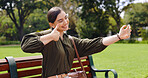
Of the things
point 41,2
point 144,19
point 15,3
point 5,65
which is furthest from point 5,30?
point 5,65

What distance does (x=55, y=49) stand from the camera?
89.8 inches

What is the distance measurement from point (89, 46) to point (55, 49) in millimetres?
519

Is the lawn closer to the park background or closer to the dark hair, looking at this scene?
the dark hair

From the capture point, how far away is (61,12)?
2.37 metres

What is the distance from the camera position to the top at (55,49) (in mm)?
2082

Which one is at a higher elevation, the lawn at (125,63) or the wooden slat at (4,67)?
the wooden slat at (4,67)

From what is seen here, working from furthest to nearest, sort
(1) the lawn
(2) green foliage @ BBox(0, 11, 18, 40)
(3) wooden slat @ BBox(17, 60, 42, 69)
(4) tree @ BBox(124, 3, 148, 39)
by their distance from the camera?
(4) tree @ BBox(124, 3, 148, 39) → (2) green foliage @ BBox(0, 11, 18, 40) → (1) the lawn → (3) wooden slat @ BBox(17, 60, 42, 69)

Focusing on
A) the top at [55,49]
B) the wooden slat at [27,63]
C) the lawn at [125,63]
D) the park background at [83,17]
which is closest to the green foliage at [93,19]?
the park background at [83,17]

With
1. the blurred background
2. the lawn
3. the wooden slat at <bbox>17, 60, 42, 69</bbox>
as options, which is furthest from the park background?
the wooden slat at <bbox>17, 60, 42, 69</bbox>

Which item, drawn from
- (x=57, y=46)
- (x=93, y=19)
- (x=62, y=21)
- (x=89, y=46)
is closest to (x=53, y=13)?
(x=62, y=21)

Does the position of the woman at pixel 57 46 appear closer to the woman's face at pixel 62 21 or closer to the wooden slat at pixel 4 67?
the woman's face at pixel 62 21

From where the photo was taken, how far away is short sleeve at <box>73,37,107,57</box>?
2.51 m

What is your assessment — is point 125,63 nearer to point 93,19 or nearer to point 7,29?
point 93,19

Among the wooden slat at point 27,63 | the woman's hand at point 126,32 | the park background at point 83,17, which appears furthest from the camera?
the park background at point 83,17
